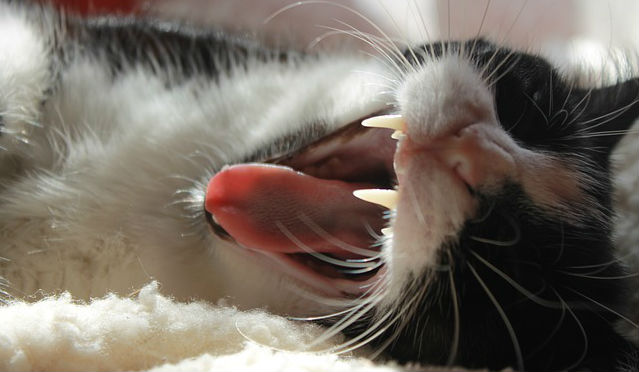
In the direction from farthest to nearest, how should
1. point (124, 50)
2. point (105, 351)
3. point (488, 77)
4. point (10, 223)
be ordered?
1. point (124, 50)
2. point (10, 223)
3. point (488, 77)
4. point (105, 351)

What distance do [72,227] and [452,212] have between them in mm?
478

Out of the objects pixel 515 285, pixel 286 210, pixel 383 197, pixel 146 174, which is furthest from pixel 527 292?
Answer: pixel 146 174

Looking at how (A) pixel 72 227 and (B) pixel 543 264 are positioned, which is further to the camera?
(A) pixel 72 227

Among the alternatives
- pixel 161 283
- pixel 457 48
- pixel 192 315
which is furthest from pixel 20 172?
pixel 457 48

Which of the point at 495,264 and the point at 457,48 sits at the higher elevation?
the point at 457,48

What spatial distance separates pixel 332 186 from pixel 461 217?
20 cm

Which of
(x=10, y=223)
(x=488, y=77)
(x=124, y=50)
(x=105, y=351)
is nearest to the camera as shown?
(x=105, y=351)

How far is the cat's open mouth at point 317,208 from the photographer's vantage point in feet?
2.30

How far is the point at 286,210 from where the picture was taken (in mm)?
725

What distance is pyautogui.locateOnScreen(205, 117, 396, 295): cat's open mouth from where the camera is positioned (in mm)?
702

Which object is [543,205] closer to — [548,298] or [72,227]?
[548,298]

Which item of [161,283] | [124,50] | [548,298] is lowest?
[161,283]

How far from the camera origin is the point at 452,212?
57 cm

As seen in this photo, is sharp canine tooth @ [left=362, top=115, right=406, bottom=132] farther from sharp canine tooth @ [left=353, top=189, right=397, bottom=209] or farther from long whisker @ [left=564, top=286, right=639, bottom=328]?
long whisker @ [left=564, top=286, right=639, bottom=328]
